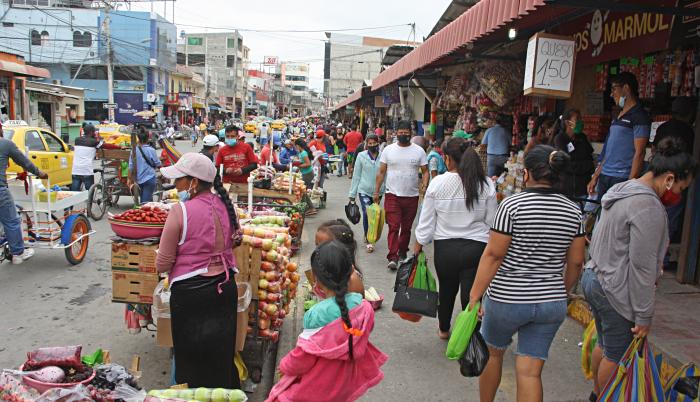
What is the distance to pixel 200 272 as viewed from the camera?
3539mm

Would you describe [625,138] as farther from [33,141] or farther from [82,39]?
[82,39]

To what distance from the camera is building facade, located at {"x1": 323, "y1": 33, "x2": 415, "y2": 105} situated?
303 feet

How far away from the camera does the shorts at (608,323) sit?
344 cm

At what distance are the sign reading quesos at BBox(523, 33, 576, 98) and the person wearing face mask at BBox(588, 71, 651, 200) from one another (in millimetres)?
509

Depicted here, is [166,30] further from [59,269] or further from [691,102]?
[691,102]

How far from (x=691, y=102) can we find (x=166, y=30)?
2298 inches

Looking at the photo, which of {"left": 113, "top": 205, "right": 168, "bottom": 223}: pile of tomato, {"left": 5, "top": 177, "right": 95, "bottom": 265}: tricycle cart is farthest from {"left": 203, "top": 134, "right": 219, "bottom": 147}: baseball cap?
{"left": 113, "top": 205, "right": 168, "bottom": 223}: pile of tomato

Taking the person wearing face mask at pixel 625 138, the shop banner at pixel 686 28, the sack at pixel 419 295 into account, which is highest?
the shop banner at pixel 686 28

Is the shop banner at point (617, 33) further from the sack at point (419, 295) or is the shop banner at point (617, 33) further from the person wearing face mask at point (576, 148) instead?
the sack at point (419, 295)

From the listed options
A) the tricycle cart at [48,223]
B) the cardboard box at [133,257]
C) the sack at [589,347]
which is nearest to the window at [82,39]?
the tricycle cart at [48,223]

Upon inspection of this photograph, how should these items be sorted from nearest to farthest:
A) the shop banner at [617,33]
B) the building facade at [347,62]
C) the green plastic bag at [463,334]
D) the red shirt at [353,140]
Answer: the green plastic bag at [463,334], the shop banner at [617,33], the red shirt at [353,140], the building facade at [347,62]

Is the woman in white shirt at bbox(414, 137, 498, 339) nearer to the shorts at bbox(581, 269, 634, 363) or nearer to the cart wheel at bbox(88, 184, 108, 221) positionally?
Answer: the shorts at bbox(581, 269, 634, 363)

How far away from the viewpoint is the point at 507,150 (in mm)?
9367

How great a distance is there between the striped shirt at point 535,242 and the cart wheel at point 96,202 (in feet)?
31.8
